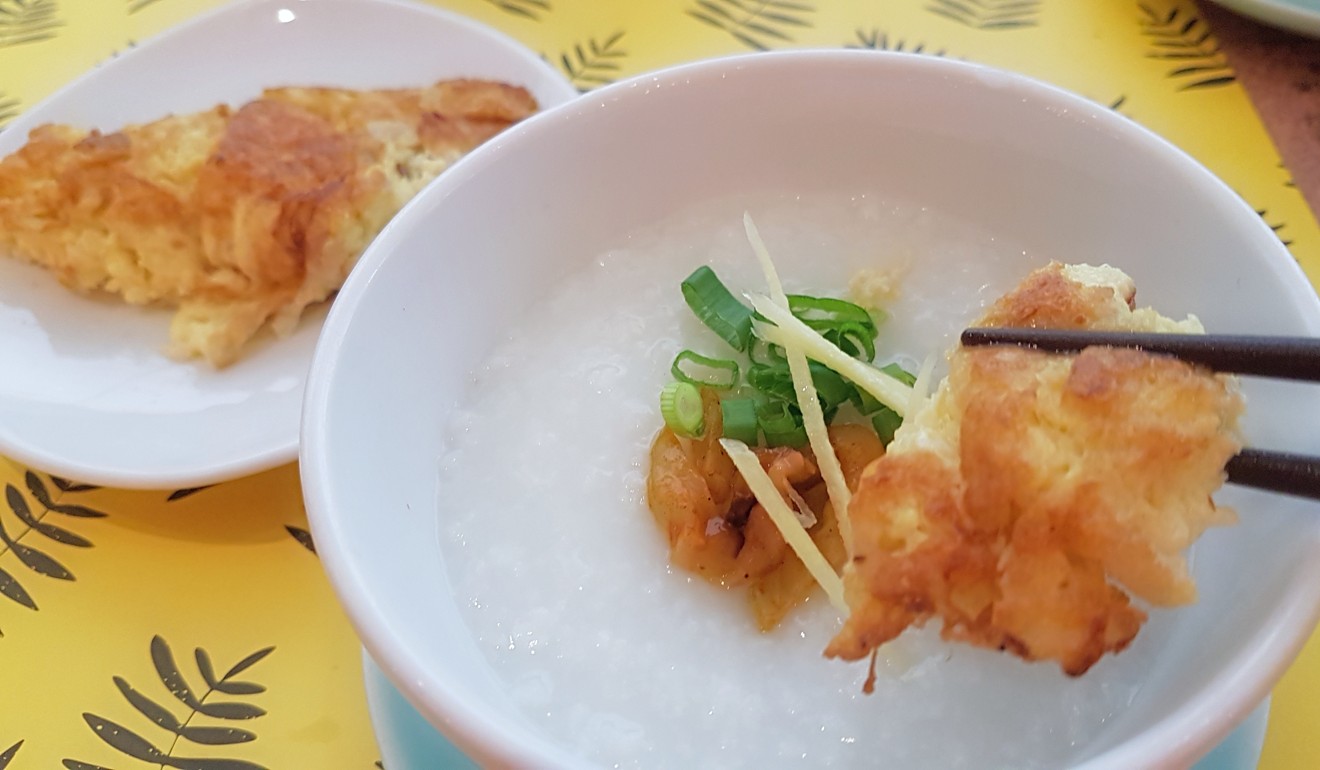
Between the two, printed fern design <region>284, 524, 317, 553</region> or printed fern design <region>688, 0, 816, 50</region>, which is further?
printed fern design <region>688, 0, 816, 50</region>

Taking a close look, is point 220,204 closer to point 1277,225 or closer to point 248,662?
point 248,662

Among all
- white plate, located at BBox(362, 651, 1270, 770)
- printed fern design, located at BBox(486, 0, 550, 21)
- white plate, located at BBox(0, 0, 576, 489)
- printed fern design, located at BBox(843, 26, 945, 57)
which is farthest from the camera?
printed fern design, located at BBox(486, 0, 550, 21)

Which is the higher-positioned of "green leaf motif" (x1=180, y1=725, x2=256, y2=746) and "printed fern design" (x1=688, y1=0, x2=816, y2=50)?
"printed fern design" (x1=688, y1=0, x2=816, y2=50)

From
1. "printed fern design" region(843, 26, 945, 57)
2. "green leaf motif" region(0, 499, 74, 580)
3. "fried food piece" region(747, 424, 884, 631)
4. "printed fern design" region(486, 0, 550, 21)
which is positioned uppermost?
"printed fern design" region(843, 26, 945, 57)

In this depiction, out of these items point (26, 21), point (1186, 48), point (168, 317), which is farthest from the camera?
point (26, 21)

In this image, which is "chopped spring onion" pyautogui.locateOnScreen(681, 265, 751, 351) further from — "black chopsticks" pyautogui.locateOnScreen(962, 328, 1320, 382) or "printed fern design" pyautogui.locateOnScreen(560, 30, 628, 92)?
"printed fern design" pyautogui.locateOnScreen(560, 30, 628, 92)

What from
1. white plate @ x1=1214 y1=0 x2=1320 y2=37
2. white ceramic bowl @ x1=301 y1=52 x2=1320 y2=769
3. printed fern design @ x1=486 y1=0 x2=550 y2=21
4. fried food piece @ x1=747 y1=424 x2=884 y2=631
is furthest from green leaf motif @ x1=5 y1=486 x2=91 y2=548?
white plate @ x1=1214 y1=0 x2=1320 y2=37

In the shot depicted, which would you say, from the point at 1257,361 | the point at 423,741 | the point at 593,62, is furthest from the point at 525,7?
the point at 1257,361
